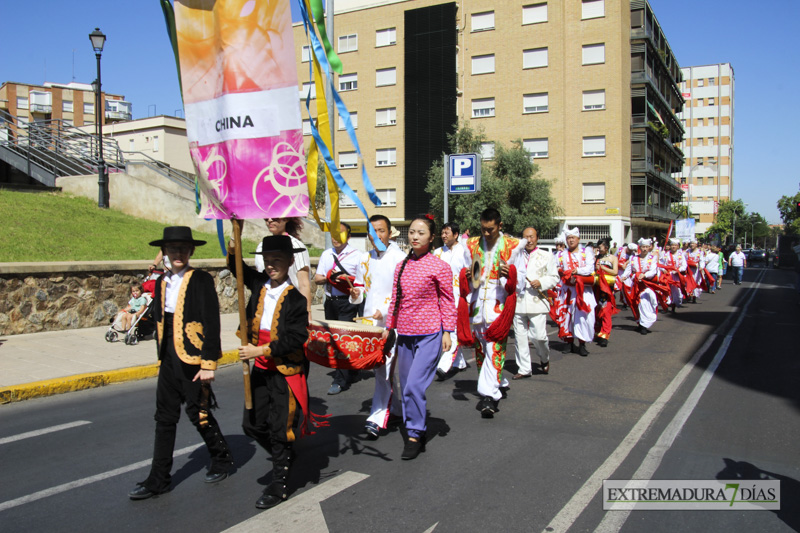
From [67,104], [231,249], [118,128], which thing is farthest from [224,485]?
[67,104]

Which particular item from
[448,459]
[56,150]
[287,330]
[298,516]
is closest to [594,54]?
[56,150]

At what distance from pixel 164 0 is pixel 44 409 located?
4.69 m

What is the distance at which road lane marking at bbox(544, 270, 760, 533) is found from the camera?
12.7 feet

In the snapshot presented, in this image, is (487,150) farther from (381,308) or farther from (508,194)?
(381,308)

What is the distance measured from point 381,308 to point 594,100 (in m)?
37.6

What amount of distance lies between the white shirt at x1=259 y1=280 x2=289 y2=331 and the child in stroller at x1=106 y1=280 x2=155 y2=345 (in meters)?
6.57

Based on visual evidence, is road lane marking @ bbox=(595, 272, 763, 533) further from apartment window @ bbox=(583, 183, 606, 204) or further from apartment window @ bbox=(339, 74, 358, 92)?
apartment window @ bbox=(339, 74, 358, 92)

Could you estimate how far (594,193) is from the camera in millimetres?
40312

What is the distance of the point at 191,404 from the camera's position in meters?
4.25

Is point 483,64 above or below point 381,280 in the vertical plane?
above

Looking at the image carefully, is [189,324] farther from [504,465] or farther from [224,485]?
[504,465]

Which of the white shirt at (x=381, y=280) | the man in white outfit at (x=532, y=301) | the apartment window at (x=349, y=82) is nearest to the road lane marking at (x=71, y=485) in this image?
the white shirt at (x=381, y=280)

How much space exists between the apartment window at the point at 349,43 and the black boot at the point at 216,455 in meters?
44.4

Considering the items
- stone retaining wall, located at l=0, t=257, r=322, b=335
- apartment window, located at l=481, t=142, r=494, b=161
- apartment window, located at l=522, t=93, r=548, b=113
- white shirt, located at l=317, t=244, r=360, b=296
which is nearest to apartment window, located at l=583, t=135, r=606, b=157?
apartment window, located at l=522, t=93, r=548, b=113
